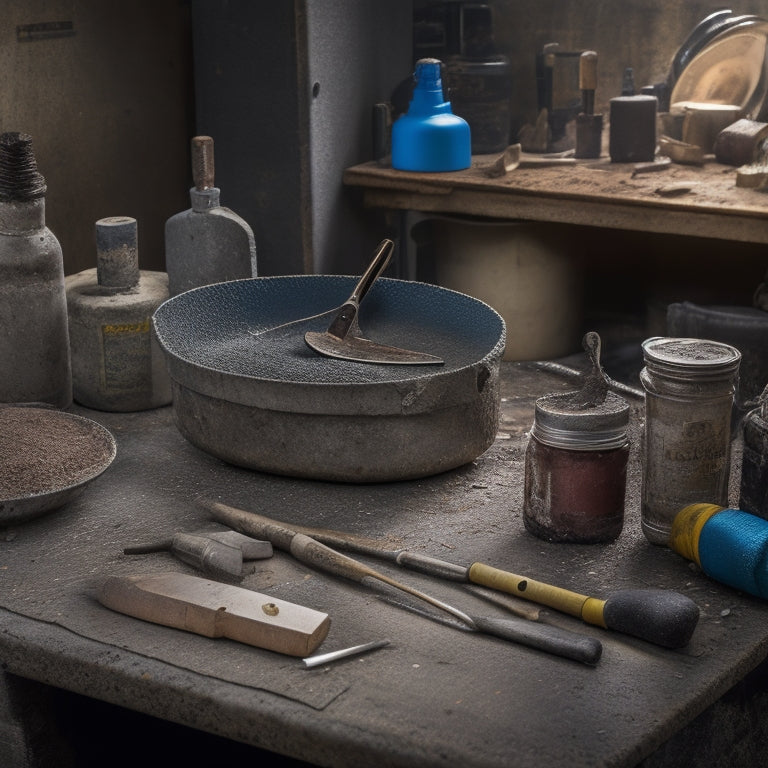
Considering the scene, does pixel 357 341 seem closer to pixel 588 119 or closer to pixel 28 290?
pixel 28 290

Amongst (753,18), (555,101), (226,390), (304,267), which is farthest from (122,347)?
(753,18)

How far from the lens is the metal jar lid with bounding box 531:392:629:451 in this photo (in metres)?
1.38

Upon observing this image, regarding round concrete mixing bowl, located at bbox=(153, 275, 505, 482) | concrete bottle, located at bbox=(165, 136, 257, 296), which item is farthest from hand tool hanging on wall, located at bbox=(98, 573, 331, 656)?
concrete bottle, located at bbox=(165, 136, 257, 296)

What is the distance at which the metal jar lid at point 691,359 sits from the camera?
134 cm

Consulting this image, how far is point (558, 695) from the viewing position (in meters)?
1.16

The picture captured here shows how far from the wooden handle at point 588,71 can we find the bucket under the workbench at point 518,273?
30cm

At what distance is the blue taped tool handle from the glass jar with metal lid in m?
0.08

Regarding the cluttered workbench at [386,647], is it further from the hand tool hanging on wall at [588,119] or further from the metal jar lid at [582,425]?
the hand tool hanging on wall at [588,119]

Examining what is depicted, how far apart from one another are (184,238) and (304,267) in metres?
0.41

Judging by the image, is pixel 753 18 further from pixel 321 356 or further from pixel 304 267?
pixel 321 356

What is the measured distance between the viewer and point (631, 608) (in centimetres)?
124

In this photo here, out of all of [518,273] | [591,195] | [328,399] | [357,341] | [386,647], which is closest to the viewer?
[386,647]

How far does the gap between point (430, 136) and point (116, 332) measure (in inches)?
30.6

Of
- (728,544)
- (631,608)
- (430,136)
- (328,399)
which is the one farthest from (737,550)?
(430,136)
